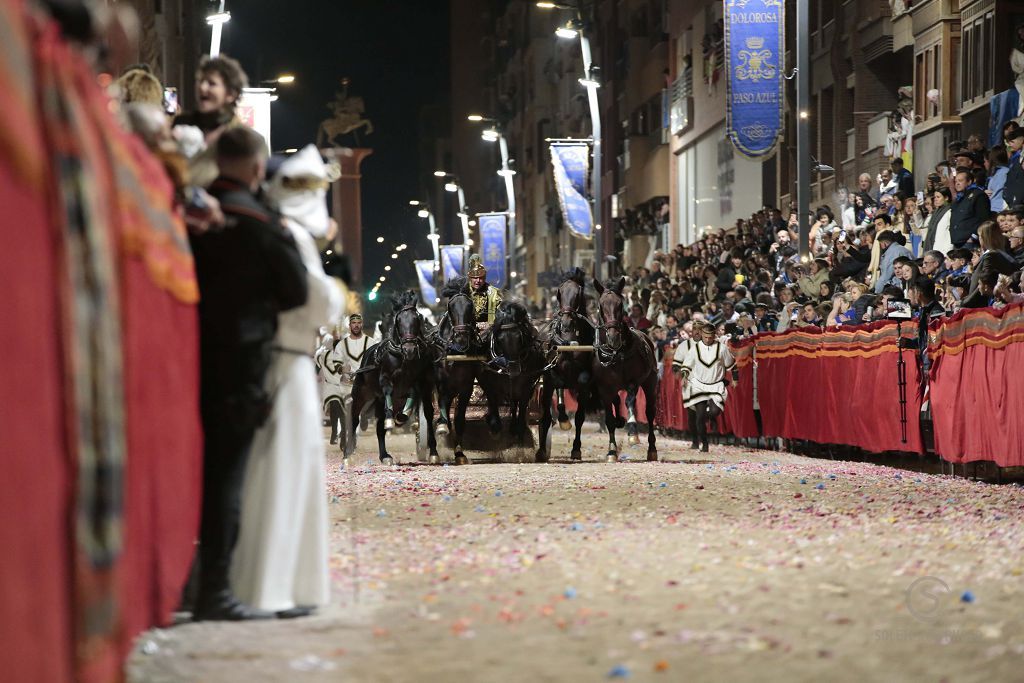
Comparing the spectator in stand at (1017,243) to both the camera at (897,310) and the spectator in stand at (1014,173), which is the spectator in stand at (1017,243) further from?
the spectator in stand at (1014,173)

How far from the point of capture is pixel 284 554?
798 centimetres

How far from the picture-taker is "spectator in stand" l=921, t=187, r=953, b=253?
23297mm

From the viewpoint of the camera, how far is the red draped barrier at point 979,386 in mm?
16094

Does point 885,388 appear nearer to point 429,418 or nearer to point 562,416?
point 429,418

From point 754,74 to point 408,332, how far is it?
9.69 metres

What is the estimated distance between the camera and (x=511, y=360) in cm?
2286

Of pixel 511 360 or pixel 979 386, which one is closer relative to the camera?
pixel 979 386

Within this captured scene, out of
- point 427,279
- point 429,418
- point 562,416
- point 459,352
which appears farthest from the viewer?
point 427,279

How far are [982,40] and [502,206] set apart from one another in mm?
96194

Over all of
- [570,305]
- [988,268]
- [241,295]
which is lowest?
[241,295]

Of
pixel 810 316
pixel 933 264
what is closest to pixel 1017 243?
pixel 933 264

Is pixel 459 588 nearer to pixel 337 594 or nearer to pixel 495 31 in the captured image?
pixel 337 594

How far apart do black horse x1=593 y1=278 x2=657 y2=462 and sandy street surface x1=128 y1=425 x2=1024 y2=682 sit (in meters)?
7.45

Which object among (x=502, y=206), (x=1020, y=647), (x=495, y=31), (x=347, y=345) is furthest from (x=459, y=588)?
(x=495, y=31)
